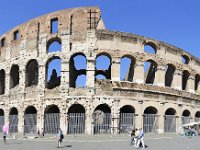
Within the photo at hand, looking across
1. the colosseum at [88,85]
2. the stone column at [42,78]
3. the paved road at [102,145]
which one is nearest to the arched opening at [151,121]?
the colosseum at [88,85]

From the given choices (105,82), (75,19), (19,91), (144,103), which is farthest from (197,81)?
(19,91)

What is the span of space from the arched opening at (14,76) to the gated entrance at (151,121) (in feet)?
39.5

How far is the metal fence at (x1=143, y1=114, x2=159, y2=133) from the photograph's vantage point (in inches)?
1075

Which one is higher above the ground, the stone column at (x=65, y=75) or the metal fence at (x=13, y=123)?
the stone column at (x=65, y=75)

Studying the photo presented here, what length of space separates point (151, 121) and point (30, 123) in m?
9.74

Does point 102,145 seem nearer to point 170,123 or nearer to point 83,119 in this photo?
point 83,119

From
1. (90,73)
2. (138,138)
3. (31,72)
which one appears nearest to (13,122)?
(31,72)

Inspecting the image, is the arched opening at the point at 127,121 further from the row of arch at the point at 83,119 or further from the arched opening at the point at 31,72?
the arched opening at the point at 31,72

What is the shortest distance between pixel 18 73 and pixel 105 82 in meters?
9.45

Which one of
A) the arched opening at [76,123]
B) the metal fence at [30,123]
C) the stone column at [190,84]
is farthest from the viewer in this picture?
the stone column at [190,84]

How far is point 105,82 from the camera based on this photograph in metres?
26.4

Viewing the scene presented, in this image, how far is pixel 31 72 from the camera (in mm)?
30656

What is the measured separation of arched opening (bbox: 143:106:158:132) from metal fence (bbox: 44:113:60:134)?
6.81 metres

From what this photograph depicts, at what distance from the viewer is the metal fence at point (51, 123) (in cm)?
2642
